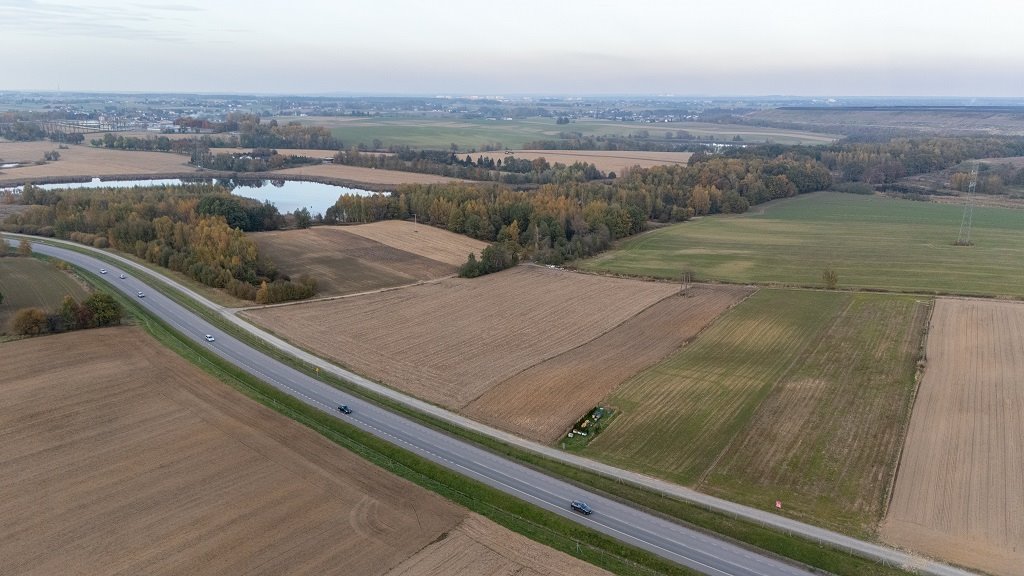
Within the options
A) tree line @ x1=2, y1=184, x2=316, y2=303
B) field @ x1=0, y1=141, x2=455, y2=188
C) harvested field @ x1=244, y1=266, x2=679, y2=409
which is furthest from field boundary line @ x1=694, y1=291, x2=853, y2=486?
field @ x1=0, y1=141, x2=455, y2=188

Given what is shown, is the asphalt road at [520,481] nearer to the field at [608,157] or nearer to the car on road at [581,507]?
the car on road at [581,507]

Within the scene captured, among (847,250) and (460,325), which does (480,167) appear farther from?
(460,325)

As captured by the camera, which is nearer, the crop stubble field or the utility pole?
the crop stubble field

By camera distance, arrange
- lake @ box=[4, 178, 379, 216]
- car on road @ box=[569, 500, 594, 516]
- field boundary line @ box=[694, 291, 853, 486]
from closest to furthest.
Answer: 1. car on road @ box=[569, 500, 594, 516]
2. field boundary line @ box=[694, 291, 853, 486]
3. lake @ box=[4, 178, 379, 216]

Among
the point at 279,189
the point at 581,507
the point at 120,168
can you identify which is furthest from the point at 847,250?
the point at 120,168

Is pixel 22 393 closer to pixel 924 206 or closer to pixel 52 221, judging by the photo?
pixel 52 221

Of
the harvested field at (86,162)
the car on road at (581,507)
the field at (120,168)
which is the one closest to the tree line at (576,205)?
the field at (120,168)

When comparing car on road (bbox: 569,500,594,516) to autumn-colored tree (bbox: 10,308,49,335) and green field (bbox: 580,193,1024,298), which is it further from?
autumn-colored tree (bbox: 10,308,49,335)
